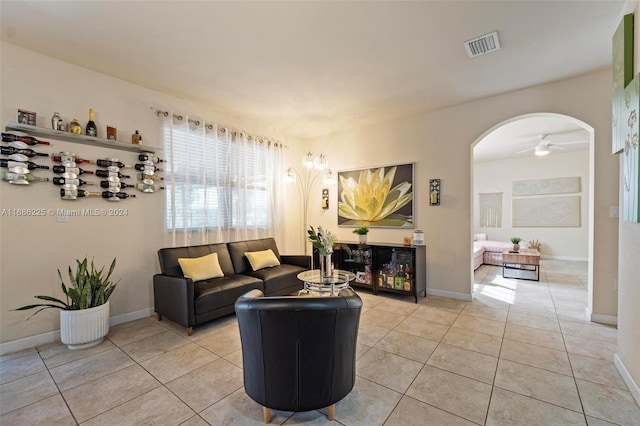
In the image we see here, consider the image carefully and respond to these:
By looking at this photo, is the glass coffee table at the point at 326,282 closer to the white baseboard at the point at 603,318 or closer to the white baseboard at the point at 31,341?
the white baseboard at the point at 31,341

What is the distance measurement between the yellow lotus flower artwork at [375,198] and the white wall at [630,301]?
2460 millimetres

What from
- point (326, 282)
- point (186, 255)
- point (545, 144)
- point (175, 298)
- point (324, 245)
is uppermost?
point (545, 144)

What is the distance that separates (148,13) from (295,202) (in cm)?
366

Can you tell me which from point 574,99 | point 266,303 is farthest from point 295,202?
point 574,99

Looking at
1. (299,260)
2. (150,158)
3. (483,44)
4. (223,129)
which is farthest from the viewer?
(299,260)

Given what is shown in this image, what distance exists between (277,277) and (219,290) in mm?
873

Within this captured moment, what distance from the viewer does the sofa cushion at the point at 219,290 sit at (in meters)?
2.91

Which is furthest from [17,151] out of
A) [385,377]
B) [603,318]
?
[603,318]

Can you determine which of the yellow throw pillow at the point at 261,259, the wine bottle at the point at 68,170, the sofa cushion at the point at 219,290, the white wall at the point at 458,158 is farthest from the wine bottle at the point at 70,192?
the white wall at the point at 458,158

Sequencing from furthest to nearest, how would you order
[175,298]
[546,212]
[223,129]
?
1. [546,212]
2. [223,129]
3. [175,298]

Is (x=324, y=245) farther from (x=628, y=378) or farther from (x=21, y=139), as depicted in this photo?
(x=21, y=139)

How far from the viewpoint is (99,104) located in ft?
10.1

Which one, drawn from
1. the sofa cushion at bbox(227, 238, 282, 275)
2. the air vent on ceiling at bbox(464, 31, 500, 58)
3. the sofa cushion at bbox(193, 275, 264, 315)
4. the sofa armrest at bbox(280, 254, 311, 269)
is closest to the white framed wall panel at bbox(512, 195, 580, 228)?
the air vent on ceiling at bbox(464, 31, 500, 58)

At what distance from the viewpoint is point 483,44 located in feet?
8.34
